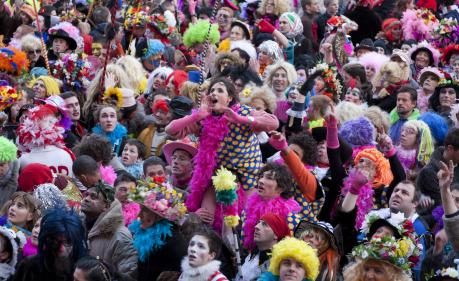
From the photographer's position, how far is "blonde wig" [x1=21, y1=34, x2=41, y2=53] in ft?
55.0

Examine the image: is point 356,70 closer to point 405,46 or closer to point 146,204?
point 405,46

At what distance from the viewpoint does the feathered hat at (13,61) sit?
15.4m

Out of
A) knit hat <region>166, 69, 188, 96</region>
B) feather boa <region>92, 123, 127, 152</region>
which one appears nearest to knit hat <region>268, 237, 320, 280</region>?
feather boa <region>92, 123, 127, 152</region>

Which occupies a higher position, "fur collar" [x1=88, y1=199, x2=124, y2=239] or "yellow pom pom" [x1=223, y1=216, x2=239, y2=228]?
"yellow pom pom" [x1=223, y1=216, x2=239, y2=228]

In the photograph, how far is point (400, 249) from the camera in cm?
966

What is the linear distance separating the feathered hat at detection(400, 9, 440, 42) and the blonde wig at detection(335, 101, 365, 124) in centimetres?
426

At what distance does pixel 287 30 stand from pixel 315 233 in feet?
24.7

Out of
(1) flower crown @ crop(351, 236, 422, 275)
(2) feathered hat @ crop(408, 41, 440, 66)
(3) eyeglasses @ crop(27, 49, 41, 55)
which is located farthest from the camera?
(3) eyeglasses @ crop(27, 49, 41, 55)

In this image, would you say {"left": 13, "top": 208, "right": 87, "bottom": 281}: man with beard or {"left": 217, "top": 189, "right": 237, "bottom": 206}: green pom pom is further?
→ {"left": 217, "top": 189, "right": 237, "bottom": 206}: green pom pom

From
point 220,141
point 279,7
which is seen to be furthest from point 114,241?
point 279,7

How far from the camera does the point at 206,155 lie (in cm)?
1120

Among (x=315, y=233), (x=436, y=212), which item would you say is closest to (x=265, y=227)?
(x=315, y=233)

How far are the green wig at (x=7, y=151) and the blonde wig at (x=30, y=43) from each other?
185 inches

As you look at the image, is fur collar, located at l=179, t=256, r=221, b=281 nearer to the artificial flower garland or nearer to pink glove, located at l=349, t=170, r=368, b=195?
pink glove, located at l=349, t=170, r=368, b=195
